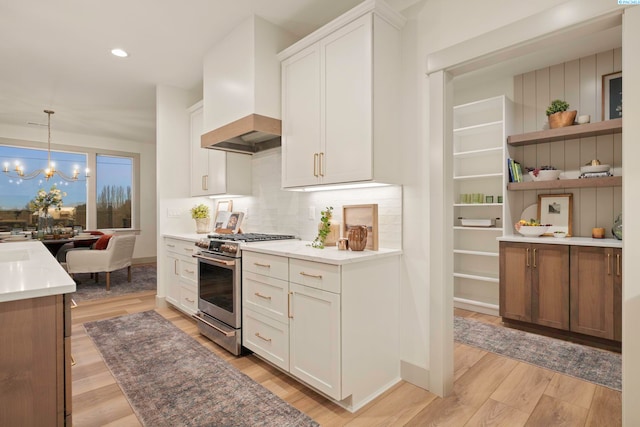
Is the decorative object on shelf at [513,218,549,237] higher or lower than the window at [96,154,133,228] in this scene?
lower

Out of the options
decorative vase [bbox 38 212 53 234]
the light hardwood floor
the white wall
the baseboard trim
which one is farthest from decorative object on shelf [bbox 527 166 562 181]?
the white wall

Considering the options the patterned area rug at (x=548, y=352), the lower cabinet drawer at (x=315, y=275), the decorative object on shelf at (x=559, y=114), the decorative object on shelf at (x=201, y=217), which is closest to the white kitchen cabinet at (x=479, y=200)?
the decorative object on shelf at (x=559, y=114)

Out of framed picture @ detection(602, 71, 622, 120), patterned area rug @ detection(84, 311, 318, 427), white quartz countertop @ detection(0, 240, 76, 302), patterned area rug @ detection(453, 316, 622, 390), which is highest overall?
framed picture @ detection(602, 71, 622, 120)

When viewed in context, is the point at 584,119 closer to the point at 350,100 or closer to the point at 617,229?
the point at 617,229

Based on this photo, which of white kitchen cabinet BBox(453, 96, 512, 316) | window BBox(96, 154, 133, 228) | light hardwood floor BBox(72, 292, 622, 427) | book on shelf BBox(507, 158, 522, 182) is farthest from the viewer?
window BBox(96, 154, 133, 228)

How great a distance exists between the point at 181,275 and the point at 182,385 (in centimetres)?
163

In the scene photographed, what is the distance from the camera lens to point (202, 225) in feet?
13.9

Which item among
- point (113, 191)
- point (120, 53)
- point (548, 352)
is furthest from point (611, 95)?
point (113, 191)

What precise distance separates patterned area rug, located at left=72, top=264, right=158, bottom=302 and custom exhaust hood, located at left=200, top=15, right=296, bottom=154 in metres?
3.05

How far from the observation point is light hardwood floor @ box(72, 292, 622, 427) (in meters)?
1.90

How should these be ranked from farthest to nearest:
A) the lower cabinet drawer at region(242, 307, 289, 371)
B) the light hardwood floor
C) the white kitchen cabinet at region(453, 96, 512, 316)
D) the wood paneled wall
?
1. the white kitchen cabinet at region(453, 96, 512, 316)
2. the wood paneled wall
3. the lower cabinet drawer at region(242, 307, 289, 371)
4. the light hardwood floor

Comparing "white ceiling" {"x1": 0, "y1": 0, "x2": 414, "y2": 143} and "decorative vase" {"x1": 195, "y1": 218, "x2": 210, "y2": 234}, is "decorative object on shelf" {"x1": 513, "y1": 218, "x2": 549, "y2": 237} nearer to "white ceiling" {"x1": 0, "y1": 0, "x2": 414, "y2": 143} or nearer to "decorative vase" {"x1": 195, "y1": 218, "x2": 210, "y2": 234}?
"white ceiling" {"x1": 0, "y1": 0, "x2": 414, "y2": 143}

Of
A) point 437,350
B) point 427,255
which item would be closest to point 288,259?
point 427,255

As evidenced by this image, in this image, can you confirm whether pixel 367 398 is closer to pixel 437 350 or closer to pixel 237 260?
pixel 437 350
